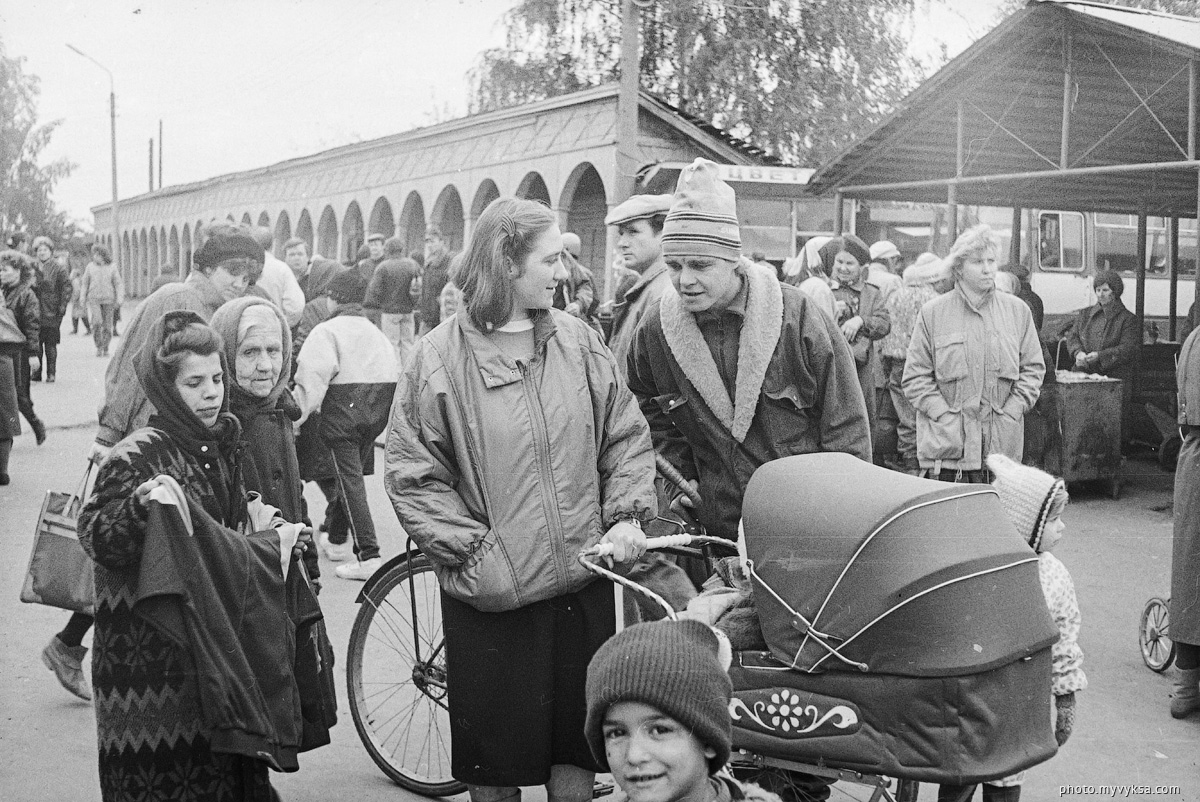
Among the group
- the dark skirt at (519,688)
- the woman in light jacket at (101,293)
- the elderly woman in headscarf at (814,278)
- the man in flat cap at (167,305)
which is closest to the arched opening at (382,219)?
the woman in light jacket at (101,293)

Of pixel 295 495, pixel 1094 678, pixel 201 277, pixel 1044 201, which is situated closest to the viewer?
pixel 295 495

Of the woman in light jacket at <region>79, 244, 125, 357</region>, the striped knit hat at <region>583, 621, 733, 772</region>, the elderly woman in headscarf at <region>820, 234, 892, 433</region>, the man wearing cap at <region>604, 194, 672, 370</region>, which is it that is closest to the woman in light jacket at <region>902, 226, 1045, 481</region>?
the man wearing cap at <region>604, 194, 672, 370</region>

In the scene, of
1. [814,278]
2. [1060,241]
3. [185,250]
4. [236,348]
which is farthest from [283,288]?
[185,250]

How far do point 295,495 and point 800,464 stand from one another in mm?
2493

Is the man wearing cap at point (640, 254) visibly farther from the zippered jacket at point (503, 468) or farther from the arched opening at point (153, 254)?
the arched opening at point (153, 254)

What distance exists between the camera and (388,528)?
9828mm

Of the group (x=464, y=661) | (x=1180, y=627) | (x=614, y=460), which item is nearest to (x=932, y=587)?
(x=614, y=460)

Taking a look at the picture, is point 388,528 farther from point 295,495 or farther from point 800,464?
point 800,464

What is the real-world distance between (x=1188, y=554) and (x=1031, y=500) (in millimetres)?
2440

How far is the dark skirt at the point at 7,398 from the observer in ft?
36.7

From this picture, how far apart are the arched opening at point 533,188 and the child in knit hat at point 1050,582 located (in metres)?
22.4

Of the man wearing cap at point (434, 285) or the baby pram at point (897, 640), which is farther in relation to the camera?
the man wearing cap at point (434, 285)

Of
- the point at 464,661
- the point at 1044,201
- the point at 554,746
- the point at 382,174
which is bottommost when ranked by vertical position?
the point at 554,746

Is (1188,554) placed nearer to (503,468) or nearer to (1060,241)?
(503,468)
